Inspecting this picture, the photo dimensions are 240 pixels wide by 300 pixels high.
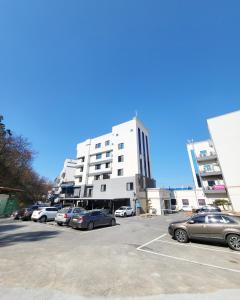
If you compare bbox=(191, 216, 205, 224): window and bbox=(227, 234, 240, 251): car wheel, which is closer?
bbox=(227, 234, 240, 251): car wheel

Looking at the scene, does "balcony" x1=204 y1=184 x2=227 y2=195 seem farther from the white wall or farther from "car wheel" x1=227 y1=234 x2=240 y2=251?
"car wheel" x1=227 y1=234 x2=240 y2=251

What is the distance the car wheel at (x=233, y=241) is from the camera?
339 inches

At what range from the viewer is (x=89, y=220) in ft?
50.8

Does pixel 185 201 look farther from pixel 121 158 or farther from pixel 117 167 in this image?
pixel 121 158

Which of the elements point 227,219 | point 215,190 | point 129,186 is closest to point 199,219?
point 227,219

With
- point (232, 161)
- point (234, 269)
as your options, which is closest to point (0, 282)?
point (234, 269)

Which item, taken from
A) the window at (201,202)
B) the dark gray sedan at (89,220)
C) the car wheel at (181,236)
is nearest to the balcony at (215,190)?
the window at (201,202)

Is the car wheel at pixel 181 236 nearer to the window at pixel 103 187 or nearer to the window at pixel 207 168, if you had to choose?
the window at pixel 103 187

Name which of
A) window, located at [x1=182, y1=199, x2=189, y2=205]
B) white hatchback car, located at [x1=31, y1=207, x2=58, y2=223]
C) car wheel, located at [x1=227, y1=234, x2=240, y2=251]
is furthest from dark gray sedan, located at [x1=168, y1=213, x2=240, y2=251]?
window, located at [x1=182, y1=199, x2=189, y2=205]

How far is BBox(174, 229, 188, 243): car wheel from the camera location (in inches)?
401

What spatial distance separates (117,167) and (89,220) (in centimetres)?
2381

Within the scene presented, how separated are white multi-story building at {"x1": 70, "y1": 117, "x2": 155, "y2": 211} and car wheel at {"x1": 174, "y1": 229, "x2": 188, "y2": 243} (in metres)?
22.9

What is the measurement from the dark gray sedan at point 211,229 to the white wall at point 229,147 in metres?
19.0

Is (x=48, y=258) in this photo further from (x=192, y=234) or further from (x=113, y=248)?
(x=192, y=234)
